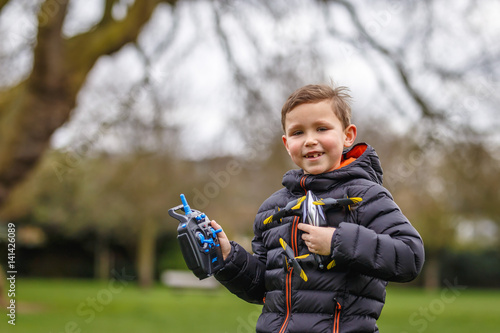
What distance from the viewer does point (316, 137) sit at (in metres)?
2.14

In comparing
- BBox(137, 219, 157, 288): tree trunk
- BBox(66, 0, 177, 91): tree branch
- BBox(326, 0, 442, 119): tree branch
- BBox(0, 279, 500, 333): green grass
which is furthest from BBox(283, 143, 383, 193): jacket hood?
BBox(137, 219, 157, 288): tree trunk

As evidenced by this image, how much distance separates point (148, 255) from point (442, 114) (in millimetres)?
21272

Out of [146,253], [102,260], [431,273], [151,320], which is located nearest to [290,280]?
[151,320]

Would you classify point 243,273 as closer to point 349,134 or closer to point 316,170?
point 316,170

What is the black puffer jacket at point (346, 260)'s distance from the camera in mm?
1924

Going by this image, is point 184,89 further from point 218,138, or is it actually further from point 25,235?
point 25,235

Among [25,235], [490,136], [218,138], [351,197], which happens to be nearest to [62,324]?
[218,138]

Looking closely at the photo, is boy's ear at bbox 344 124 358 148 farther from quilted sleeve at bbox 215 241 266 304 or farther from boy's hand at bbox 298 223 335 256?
quilted sleeve at bbox 215 241 266 304

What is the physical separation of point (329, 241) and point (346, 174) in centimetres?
29

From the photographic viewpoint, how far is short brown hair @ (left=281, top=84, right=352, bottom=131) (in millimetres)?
2162

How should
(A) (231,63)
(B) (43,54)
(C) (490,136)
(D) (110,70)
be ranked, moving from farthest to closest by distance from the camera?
(D) (110,70) → (A) (231,63) → (C) (490,136) → (B) (43,54)

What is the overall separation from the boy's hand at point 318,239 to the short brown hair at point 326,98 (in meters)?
0.45

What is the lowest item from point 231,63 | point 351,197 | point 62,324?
point 62,324

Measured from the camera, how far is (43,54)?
Result: 7.35 metres
